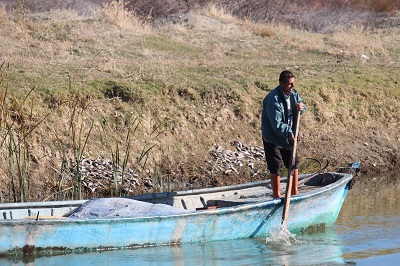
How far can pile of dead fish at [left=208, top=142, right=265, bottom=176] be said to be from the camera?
50.2ft

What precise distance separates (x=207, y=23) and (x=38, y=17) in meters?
4.35

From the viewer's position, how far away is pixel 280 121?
10703mm

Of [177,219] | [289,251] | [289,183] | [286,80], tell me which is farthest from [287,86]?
[177,219]

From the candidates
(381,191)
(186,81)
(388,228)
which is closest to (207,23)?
(186,81)

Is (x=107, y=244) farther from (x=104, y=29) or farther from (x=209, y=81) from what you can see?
(x=104, y=29)

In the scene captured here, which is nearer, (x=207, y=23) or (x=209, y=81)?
(x=209, y=81)

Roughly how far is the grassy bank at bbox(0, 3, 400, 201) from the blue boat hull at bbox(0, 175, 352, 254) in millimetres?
1657

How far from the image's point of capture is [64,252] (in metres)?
9.88

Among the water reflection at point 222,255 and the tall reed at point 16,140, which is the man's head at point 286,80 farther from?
the tall reed at point 16,140

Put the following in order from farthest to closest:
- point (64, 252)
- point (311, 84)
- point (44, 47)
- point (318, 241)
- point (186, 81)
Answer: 1. point (44, 47)
2. point (311, 84)
3. point (186, 81)
4. point (318, 241)
5. point (64, 252)

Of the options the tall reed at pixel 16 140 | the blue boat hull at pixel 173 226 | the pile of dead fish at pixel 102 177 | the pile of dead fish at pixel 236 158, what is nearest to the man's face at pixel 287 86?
the blue boat hull at pixel 173 226

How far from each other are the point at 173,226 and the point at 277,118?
1.67 meters

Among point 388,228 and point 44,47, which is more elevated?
point 44,47

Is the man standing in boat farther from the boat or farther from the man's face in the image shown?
the boat
